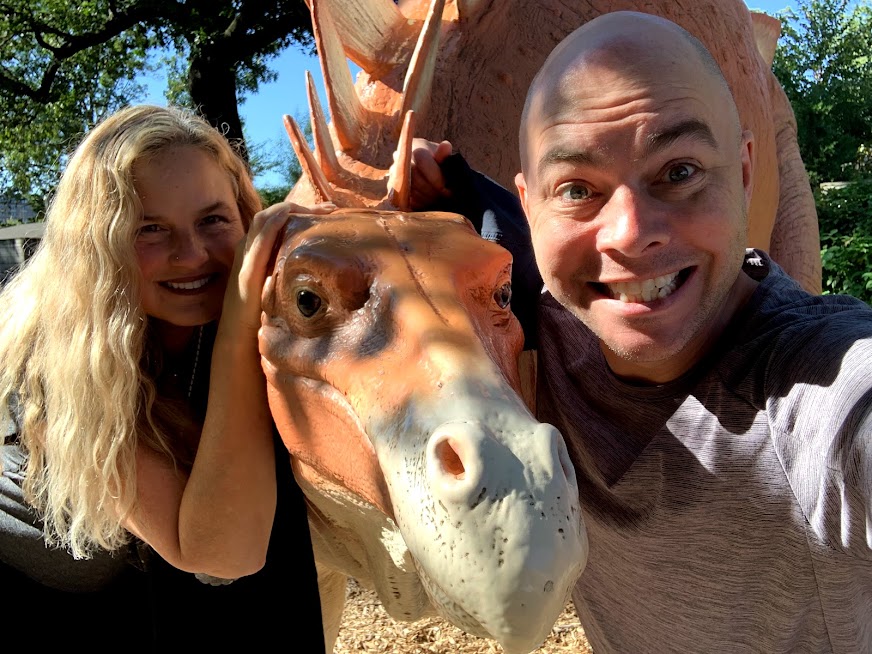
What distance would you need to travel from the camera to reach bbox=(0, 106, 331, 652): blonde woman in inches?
79.7

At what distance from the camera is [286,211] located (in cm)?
206

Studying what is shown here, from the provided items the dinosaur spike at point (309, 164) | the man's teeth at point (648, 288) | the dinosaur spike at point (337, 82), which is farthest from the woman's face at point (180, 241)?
the man's teeth at point (648, 288)

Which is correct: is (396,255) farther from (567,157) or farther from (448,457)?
(448,457)

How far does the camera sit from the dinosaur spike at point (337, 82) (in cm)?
266

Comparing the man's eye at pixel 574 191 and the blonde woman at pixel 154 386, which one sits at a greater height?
the man's eye at pixel 574 191

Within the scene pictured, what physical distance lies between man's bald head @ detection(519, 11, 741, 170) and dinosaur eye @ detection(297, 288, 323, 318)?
738 millimetres

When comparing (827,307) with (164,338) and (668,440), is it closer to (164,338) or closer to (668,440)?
(668,440)

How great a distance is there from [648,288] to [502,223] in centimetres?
78

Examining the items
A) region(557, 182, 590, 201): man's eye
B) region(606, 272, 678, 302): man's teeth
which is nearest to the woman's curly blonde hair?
region(557, 182, 590, 201): man's eye

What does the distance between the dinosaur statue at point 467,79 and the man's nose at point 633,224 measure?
0.92 meters

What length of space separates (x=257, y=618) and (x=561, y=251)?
1.54 metres

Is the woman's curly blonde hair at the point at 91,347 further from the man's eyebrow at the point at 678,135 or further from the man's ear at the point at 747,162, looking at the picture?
the man's ear at the point at 747,162

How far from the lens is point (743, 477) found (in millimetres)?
1818

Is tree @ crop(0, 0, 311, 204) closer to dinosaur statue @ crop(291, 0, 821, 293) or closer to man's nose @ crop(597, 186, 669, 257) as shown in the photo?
dinosaur statue @ crop(291, 0, 821, 293)
